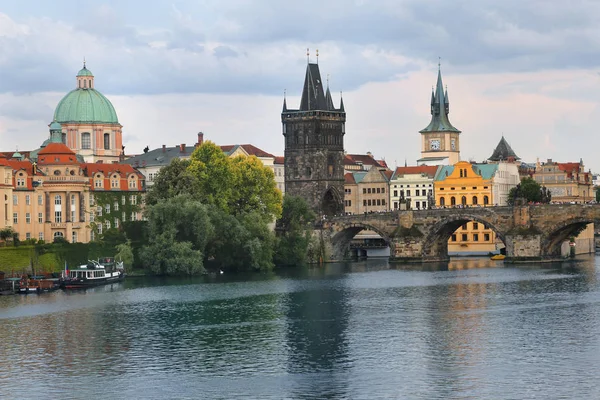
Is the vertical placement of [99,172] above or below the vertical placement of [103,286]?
above

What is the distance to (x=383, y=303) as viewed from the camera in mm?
98562

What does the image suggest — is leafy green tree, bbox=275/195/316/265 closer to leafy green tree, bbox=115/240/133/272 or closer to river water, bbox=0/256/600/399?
leafy green tree, bbox=115/240/133/272

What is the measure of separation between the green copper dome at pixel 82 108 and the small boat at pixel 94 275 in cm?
5553

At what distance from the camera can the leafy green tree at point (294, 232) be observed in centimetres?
14438

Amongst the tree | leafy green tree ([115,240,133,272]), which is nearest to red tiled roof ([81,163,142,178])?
leafy green tree ([115,240,133,272])

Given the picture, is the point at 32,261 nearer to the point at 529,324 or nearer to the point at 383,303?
the point at 383,303

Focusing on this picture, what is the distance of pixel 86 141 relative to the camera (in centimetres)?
17725

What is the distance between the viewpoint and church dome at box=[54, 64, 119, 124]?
6973 inches

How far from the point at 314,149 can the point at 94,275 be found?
58753mm

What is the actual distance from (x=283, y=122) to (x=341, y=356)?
338ft

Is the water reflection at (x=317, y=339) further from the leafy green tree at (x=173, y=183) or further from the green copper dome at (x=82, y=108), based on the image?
the green copper dome at (x=82, y=108)

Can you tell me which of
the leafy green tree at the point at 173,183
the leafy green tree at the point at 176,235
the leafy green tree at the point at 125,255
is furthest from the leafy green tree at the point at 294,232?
the leafy green tree at the point at 125,255

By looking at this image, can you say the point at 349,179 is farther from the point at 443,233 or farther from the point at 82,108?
the point at 443,233

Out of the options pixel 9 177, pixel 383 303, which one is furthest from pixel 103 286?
pixel 383 303
